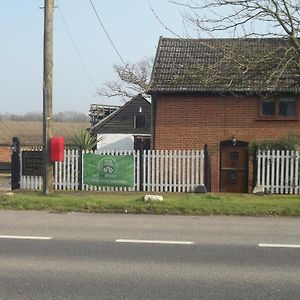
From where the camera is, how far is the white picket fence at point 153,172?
16875 mm

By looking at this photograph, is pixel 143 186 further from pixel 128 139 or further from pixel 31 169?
pixel 128 139

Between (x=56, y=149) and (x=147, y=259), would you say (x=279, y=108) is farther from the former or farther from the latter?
(x=147, y=259)

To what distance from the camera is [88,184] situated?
16.9m

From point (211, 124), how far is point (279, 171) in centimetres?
435

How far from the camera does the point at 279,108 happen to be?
67.7ft

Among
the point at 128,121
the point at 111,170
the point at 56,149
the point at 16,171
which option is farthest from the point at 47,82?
the point at 128,121

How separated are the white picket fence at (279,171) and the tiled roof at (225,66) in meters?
2.49

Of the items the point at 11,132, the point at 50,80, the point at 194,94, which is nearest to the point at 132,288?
the point at 50,80

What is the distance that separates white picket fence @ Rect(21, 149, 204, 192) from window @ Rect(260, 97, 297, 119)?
4.86 metres

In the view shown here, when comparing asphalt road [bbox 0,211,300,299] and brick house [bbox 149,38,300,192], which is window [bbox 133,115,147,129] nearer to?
brick house [bbox 149,38,300,192]

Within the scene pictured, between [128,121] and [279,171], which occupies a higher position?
[128,121]

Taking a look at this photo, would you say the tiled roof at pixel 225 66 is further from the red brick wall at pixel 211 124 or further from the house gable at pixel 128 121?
the house gable at pixel 128 121

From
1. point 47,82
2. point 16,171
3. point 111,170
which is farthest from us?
point 16,171

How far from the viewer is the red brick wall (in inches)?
808
